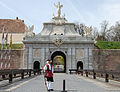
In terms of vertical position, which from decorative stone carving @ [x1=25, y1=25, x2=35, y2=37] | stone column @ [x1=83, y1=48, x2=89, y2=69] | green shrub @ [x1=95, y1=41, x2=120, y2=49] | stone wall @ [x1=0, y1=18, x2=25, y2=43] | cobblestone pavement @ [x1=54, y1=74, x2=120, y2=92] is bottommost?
cobblestone pavement @ [x1=54, y1=74, x2=120, y2=92]

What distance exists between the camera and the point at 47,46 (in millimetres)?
34781

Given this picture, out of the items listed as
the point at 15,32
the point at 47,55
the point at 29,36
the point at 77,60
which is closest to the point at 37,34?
the point at 29,36

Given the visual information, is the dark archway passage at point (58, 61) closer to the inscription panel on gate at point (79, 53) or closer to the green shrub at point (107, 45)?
the inscription panel on gate at point (79, 53)

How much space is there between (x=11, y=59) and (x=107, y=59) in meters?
18.3

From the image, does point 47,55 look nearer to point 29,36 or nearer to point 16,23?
point 29,36

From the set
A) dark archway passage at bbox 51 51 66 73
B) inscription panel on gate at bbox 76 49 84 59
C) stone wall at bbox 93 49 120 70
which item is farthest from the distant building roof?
stone wall at bbox 93 49 120 70

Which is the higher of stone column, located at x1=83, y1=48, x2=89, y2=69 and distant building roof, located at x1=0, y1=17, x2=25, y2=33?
distant building roof, located at x1=0, y1=17, x2=25, y2=33

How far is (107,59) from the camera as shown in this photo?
125ft

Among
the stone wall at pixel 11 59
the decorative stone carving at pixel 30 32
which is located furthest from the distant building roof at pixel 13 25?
the decorative stone carving at pixel 30 32

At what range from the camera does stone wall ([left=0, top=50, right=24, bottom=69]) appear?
37.2 metres

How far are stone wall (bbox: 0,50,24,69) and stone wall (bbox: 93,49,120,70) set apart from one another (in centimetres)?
1377

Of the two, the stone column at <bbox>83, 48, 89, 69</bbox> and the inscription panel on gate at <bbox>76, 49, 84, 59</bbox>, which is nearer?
the stone column at <bbox>83, 48, 89, 69</bbox>

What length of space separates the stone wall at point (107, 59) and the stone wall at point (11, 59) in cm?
1377

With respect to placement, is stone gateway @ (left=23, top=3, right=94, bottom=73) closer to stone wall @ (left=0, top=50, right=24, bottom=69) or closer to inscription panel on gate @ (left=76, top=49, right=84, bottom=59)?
inscription panel on gate @ (left=76, top=49, right=84, bottom=59)
